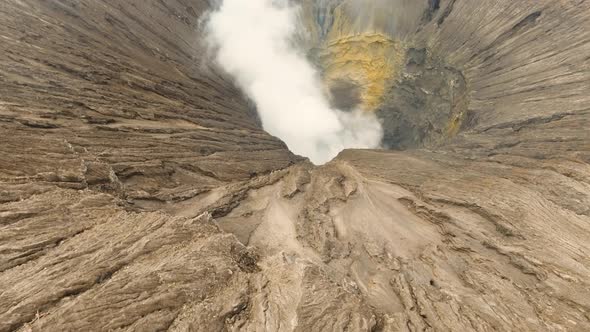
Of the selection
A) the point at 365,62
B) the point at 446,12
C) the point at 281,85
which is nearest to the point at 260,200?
the point at 281,85

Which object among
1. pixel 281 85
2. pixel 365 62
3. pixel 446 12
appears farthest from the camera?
pixel 281 85

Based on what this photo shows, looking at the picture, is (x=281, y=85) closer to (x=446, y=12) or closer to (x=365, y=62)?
(x=365, y=62)

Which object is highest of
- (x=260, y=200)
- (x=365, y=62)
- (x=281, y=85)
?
(x=365, y=62)

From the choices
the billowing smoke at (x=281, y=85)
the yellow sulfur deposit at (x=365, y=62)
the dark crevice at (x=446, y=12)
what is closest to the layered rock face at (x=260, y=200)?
the dark crevice at (x=446, y=12)

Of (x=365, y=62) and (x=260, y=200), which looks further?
(x=365, y=62)

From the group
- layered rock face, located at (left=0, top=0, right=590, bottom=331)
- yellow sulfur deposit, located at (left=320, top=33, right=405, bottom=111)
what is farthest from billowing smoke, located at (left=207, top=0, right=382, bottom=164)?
layered rock face, located at (left=0, top=0, right=590, bottom=331)

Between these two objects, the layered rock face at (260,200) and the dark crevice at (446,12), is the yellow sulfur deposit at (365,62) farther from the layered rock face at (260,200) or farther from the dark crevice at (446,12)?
the layered rock face at (260,200)

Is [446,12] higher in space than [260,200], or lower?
higher
